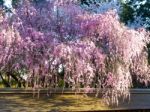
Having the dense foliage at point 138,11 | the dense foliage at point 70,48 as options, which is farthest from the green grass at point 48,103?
the dense foliage at point 138,11

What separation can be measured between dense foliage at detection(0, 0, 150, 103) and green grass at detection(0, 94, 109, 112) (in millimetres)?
496

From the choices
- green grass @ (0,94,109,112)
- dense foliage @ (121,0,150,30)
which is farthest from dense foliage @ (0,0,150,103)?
dense foliage @ (121,0,150,30)

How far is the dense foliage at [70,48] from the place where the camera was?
36.0 ft

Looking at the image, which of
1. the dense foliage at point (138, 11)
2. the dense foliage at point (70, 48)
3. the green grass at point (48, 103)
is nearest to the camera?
the dense foliage at point (70, 48)

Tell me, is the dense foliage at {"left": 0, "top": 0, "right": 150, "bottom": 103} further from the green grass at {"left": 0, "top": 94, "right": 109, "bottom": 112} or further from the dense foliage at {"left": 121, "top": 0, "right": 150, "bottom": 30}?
the dense foliage at {"left": 121, "top": 0, "right": 150, "bottom": 30}

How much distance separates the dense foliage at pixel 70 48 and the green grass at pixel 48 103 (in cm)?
50

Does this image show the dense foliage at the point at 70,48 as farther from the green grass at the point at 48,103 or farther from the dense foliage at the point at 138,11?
the dense foliage at the point at 138,11

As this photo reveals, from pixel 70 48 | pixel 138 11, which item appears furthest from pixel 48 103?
pixel 138 11

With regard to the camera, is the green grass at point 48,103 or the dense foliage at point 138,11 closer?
the green grass at point 48,103

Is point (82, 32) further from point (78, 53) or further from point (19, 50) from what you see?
point (19, 50)

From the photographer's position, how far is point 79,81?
37.8 ft

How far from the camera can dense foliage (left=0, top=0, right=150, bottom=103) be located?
11.0m

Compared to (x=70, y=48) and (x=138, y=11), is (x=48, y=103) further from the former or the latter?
(x=138, y=11)

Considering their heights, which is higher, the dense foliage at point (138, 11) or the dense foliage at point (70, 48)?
the dense foliage at point (138, 11)
